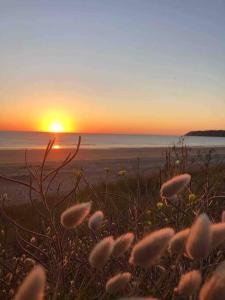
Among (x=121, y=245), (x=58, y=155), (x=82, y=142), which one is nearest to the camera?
(x=121, y=245)

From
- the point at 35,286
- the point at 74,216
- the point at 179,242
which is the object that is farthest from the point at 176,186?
the point at 35,286

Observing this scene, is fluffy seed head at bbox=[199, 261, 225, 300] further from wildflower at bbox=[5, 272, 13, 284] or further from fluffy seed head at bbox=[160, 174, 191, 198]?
wildflower at bbox=[5, 272, 13, 284]

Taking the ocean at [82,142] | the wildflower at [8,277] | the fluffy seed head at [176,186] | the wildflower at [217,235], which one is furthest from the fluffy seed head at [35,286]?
the ocean at [82,142]

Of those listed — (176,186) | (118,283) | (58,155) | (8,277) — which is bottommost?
(58,155)

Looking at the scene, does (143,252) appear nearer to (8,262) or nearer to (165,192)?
(165,192)

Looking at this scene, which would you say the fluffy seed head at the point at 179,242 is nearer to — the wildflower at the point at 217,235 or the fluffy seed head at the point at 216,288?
the wildflower at the point at 217,235

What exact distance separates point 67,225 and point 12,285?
4.91ft

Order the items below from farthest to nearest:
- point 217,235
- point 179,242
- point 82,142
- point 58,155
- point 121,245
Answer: point 82,142, point 58,155, point 121,245, point 179,242, point 217,235

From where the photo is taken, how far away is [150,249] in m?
1.18

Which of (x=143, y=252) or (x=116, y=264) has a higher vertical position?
(x=143, y=252)

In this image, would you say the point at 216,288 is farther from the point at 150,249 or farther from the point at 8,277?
the point at 8,277

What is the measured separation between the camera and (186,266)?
246cm

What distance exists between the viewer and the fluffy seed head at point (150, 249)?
118cm

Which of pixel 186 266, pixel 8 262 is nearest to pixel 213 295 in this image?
pixel 186 266
